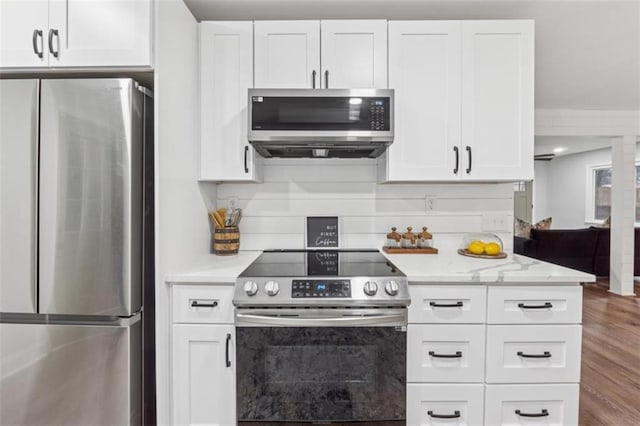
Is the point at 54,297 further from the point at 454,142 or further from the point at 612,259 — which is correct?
the point at 612,259

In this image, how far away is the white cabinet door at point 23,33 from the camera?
5.00 feet

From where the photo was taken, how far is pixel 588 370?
2.53 metres

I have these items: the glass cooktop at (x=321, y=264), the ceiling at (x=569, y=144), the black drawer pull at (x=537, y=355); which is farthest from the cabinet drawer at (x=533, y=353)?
the ceiling at (x=569, y=144)

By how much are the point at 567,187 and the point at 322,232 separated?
26.5ft

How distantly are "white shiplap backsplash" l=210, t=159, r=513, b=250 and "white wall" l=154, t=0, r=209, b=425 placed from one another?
1.44 ft

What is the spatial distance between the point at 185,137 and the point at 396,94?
Result: 45.1 inches

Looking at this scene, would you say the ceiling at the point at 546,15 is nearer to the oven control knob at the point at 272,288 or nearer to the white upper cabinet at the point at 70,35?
the white upper cabinet at the point at 70,35

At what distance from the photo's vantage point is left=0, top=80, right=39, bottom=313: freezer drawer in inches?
56.9

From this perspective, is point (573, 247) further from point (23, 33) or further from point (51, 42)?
point (23, 33)

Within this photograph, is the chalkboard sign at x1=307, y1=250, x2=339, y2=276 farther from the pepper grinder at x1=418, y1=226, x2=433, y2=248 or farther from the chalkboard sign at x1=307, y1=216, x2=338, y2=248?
the pepper grinder at x1=418, y1=226, x2=433, y2=248

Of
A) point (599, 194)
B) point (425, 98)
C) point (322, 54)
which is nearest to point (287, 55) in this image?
point (322, 54)

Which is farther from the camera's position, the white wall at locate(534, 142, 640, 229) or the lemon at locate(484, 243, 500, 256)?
the white wall at locate(534, 142, 640, 229)

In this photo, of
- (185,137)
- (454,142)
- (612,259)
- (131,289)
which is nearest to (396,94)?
(454,142)

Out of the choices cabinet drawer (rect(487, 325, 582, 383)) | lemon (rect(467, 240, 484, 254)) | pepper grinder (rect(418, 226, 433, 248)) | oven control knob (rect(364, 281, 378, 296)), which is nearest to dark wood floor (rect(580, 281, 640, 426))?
cabinet drawer (rect(487, 325, 582, 383))
